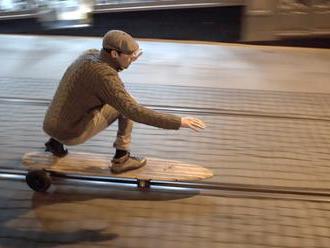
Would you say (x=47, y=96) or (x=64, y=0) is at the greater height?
(x=64, y=0)

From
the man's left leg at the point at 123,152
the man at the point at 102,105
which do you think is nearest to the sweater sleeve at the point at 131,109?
the man at the point at 102,105

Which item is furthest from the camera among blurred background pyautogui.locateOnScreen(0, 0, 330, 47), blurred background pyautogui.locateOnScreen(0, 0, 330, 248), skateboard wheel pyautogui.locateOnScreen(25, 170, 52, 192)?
blurred background pyautogui.locateOnScreen(0, 0, 330, 47)

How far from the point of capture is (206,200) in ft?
7.44

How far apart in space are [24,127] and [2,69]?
1.01 m

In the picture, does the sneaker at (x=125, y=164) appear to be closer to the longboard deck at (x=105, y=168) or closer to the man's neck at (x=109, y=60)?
the longboard deck at (x=105, y=168)

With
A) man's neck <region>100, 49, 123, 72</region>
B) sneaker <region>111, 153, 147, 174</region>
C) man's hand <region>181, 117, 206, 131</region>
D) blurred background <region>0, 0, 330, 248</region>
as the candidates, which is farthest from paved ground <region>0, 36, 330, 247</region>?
man's neck <region>100, 49, 123, 72</region>

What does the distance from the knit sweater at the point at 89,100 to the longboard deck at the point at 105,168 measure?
0.49 ft

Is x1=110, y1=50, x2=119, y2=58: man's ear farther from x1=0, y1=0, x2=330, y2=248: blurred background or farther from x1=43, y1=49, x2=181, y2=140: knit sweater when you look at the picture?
x1=0, y1=0, x2=330, y2=248: blurred background

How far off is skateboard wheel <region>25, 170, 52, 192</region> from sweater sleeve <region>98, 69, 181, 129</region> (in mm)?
483

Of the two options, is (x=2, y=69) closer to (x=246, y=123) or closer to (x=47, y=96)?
(x=47, y=96)

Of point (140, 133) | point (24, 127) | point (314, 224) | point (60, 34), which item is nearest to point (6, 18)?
point (60, 34)

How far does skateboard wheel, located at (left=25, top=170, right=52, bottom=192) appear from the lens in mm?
2232

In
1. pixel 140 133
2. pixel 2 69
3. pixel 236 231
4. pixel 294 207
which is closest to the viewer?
pixel 236 231

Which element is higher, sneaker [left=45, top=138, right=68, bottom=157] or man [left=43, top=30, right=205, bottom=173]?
man [left=43, top=30, right=205, bottom=173]
